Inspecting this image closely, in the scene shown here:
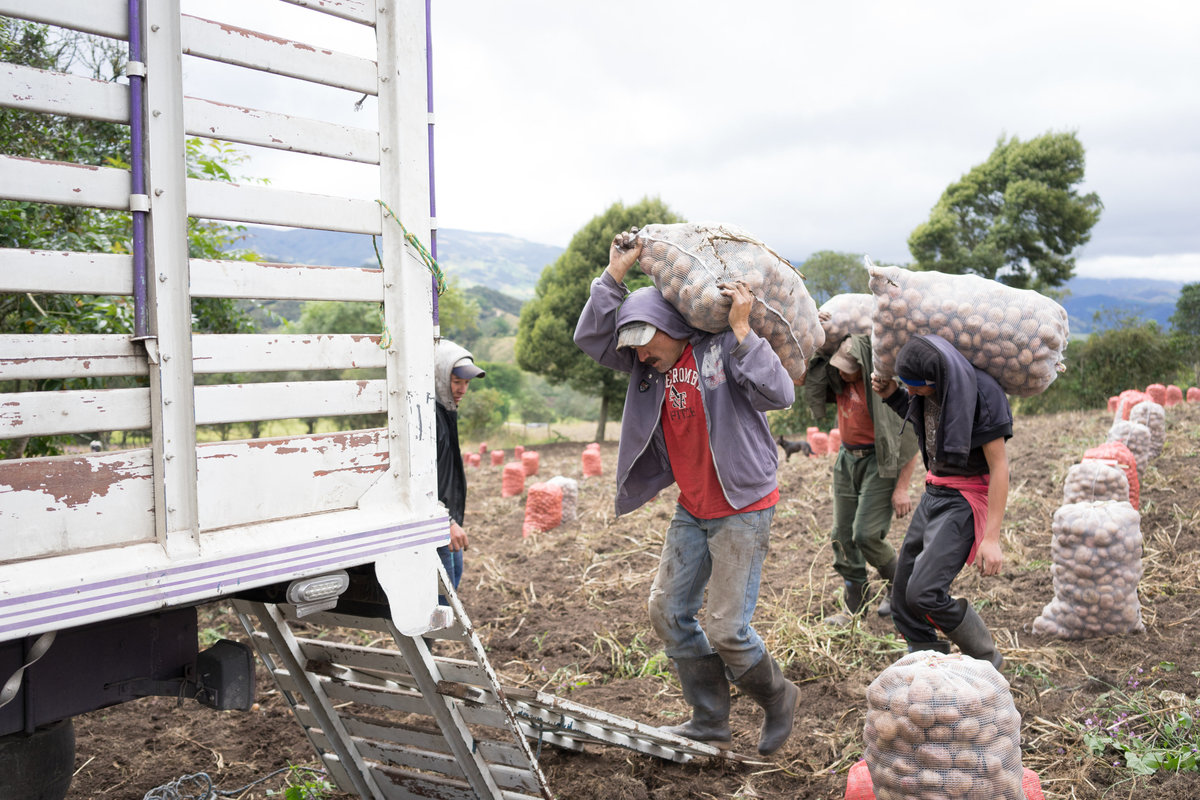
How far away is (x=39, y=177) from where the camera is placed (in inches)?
68.2

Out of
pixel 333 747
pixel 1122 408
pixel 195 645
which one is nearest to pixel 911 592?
pixel 333 747

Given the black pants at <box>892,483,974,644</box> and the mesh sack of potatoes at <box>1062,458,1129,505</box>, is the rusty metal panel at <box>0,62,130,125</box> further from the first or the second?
the mesh sack of potatoes at <box>1062,458,1129,505</box>

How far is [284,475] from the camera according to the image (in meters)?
2.12

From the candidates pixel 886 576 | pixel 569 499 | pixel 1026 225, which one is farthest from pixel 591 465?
pixel 1026 225

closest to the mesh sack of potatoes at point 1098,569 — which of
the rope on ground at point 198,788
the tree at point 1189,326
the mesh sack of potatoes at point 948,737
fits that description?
the mesh sack of potatoes at point 948,737

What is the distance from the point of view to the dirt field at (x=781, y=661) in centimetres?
333

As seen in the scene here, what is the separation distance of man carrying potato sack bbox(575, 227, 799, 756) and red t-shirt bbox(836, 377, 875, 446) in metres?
1.59

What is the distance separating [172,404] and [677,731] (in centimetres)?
253

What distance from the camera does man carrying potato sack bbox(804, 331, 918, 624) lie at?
15.0 ft

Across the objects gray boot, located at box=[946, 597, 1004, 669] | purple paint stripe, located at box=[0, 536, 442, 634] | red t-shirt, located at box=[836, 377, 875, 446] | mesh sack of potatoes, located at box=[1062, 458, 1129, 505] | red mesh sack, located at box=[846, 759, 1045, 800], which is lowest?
red mesh sack, located at box=[846, 759, 1045, 800]

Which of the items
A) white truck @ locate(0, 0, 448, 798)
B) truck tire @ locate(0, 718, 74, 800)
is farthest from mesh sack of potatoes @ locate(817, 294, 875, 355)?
truck tire @ locate(0, 718, 74, 800)

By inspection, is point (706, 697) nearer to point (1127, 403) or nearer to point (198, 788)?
point (198, 788)

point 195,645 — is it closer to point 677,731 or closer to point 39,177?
point 39,177

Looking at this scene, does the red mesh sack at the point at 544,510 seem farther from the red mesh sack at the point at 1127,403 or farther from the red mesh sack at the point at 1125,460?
the red mesh sack at the point at 1127,403
